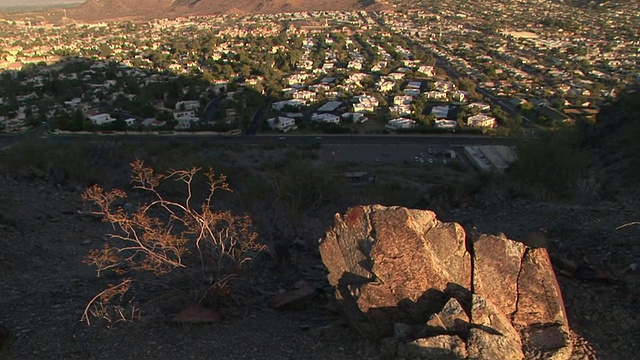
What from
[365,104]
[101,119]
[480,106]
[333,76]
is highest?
[101,119]

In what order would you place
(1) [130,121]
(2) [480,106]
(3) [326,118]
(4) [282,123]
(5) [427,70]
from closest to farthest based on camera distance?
(4) [282,123]
(1) [130,121]
(3) [326,118]
(2) [480,106]
(5) [427,70]

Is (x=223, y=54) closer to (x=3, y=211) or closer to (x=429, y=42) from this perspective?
(x=429, y=42)

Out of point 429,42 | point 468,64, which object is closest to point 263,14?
point 429,42

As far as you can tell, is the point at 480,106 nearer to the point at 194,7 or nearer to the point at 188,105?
the point at 188,105

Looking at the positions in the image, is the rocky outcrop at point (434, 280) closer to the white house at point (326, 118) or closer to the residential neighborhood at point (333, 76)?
the residential neighborhood at point (333, 76)

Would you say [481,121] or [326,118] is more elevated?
[326,118]

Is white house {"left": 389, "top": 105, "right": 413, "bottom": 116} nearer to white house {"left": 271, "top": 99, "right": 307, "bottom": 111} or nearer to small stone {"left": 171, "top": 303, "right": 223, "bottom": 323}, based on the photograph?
white house {"left": 271, "top": 99, "right": 307, "bottom": 111}

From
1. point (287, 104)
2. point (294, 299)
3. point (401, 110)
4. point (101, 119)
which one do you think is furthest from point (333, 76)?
point (294, 299)

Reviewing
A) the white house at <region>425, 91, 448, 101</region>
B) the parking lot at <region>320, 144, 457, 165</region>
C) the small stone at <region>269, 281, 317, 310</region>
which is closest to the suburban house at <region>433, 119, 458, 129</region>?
the parking lot at <region>320, 144, 457, 165</region>
